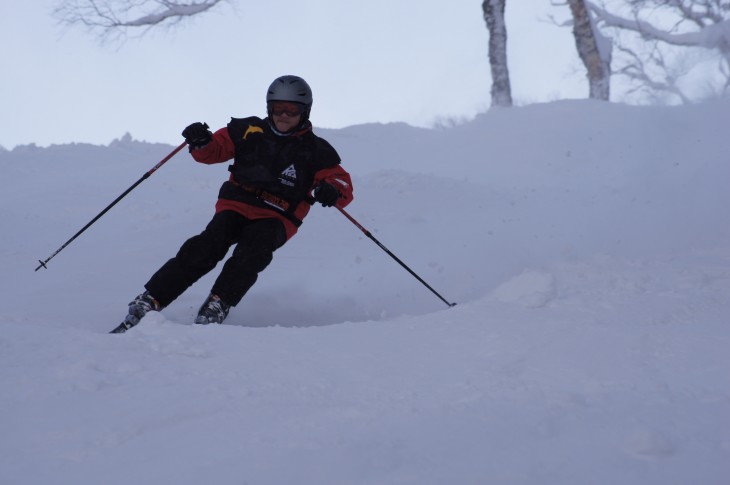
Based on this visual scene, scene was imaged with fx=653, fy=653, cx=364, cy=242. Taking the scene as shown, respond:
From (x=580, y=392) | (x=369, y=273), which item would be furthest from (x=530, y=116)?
(x=580, y=392)

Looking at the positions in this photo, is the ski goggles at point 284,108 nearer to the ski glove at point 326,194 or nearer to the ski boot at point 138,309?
the ski glove at point 326,194

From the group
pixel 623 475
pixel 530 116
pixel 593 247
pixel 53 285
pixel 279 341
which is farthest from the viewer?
pixel 530 116

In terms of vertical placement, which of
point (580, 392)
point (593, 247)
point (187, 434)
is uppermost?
point (187, 434)

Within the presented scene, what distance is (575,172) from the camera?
8.23 metres

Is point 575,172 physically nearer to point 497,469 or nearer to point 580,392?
point 580,392

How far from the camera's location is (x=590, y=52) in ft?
40.9

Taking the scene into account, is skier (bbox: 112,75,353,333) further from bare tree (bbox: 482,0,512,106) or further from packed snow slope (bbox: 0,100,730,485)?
bare tree (bbox: 482,0,512,106)

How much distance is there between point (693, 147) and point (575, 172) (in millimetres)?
1433

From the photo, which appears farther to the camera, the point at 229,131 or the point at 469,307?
the point at 229,131

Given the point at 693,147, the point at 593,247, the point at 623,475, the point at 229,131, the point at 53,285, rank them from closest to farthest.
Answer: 1. the point at 623,475
2. the point at 229,131
3. the point at 53,285
4. the point at 593,247
5. the point at 693,147

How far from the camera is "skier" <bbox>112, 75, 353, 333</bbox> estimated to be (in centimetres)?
406

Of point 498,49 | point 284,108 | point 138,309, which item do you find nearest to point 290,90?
point 284,108

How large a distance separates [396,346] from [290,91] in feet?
6.79

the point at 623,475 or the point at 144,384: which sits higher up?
the point at 144,384
